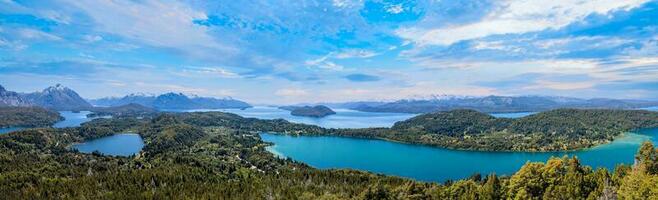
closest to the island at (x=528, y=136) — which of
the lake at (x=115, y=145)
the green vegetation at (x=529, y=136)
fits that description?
the green vegetation at (x=529, y=136)

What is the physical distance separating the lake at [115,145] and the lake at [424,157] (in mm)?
49161

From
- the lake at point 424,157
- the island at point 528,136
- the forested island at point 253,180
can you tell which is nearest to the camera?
the forested island at point 253,180

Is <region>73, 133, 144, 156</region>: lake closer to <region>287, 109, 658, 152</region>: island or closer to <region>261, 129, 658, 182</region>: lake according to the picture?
<region>261, 129, 658, 182</region>: lake

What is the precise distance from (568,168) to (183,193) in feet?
181

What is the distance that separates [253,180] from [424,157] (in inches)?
2670

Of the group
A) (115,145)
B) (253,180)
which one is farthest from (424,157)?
(115,145)

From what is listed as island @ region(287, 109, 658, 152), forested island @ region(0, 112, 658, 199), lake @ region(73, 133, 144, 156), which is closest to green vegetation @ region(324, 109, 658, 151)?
island @ region(287, 109, 658, 152)

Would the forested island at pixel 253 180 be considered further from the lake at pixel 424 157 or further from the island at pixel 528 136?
the island at pixel 528 136

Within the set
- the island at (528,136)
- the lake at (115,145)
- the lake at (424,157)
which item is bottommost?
the lake at (115,145)

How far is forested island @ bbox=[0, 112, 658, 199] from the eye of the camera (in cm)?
4606

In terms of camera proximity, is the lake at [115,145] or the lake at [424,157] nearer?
the lake at [424,157]

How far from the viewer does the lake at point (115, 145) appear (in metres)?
139

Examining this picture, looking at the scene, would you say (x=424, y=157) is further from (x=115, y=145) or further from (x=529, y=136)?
(x=115, y=145)

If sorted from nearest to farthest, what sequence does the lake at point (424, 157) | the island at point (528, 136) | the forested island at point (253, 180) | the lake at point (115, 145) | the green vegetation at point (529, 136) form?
the forested island at point (253, 180)
the lake at point (424, 157)
the lake at point (115, 145)
the island at point (528, 136)
the green vegetation at point (529, 136)
